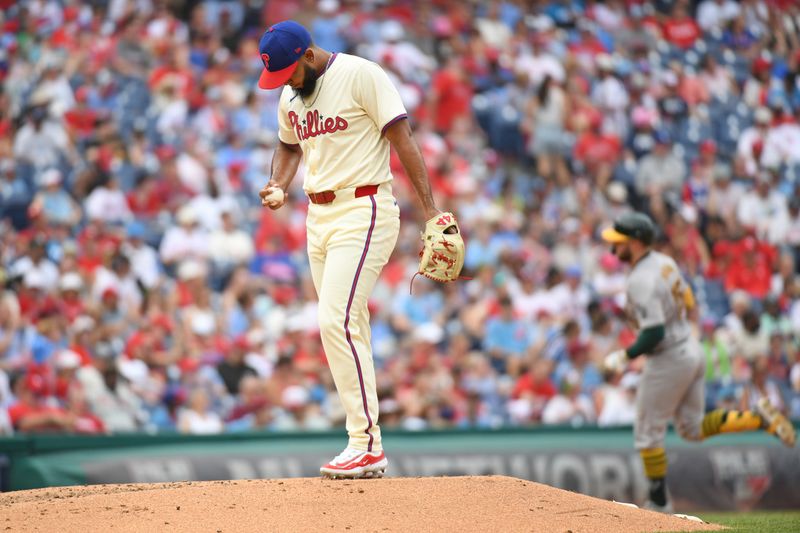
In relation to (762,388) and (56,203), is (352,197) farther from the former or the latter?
(762,388)

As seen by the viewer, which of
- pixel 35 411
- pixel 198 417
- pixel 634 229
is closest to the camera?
pixel 634 229

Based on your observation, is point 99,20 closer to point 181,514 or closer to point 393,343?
point 393,343

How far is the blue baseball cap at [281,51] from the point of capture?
5.82 meters

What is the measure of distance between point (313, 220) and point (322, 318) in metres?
0.53

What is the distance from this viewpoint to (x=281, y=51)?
229 inches

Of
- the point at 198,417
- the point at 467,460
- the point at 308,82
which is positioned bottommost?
the point at 467,460

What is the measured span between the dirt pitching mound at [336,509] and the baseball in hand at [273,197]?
4.43 feet

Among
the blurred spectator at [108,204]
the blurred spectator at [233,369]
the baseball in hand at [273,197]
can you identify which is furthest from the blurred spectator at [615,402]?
the baseball in hand at [273,197]

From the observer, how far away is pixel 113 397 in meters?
10.9

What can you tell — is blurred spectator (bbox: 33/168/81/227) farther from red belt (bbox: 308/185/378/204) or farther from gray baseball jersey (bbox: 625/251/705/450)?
red belt (bbox: 308/185/378/204)

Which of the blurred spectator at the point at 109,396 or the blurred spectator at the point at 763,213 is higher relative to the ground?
the blurred spectator at the point at 763,213

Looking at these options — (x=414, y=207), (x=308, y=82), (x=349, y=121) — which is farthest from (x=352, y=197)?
(x=414, y=207)

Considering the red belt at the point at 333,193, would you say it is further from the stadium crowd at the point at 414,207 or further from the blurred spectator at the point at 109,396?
the blurred spectator at the point at 109,396

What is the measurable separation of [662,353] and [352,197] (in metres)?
3.20
